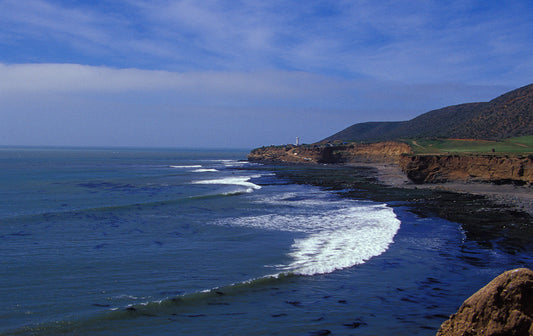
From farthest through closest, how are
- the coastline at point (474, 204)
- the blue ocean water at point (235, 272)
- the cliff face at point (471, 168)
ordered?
the cliff face at point (471, 168) < the coastline at point (474, 204) < the blue ocean water at point (235, 272)

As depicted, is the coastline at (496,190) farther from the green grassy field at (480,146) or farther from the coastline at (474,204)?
the green grassy field at (480,146)

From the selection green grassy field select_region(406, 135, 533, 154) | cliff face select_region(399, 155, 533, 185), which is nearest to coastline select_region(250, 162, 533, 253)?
cliff face select_region(399, 155, 533, 185)

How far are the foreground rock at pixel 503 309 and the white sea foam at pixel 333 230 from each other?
18.1ft

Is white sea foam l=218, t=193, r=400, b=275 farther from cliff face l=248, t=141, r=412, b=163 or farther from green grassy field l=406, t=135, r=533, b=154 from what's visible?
cliff face l=248, t=141, r=412, b=163

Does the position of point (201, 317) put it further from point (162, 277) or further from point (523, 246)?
point (523, 246)

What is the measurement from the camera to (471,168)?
30625 millimetres

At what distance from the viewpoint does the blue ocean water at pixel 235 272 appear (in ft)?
23.3

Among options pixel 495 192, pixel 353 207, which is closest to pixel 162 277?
pixel 353 207

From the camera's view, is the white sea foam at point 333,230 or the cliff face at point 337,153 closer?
the white sea foam at point 333,230

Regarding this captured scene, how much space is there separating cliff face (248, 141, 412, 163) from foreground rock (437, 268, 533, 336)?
5208cm

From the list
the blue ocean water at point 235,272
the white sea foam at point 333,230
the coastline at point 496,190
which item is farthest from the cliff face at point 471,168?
the blue ocean water at point 235,272

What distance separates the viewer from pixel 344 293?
842cm

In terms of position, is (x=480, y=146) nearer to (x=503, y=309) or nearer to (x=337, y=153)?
(x=337, y=153)

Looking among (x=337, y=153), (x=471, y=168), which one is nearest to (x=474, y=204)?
(x=471, y=168)
